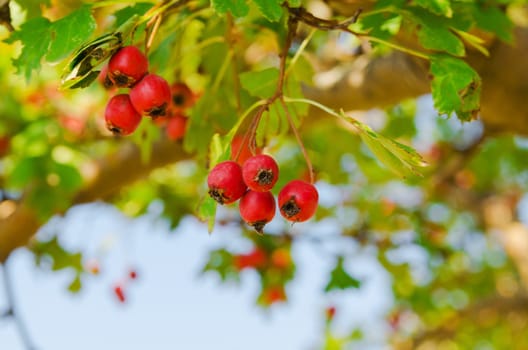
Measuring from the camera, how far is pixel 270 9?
1.21m

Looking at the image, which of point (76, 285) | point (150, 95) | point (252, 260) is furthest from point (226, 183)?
point (76, 285)

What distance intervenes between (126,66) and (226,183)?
11.4 inches

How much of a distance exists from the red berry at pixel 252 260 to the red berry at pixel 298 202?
248 centimetres

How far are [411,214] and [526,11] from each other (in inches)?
65.8

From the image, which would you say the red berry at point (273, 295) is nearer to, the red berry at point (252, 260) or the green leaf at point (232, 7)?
the red berry at point (252, 260)

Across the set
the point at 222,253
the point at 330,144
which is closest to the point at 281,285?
the point at 222,253

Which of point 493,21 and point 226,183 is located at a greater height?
point 226,183

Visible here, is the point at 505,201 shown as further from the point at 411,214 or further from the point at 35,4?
the point at 35,4

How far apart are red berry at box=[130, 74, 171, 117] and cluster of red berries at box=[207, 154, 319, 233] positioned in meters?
0.17

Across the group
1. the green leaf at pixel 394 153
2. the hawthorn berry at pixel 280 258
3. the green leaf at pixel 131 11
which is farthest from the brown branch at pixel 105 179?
the green leaf at pixel 394 153

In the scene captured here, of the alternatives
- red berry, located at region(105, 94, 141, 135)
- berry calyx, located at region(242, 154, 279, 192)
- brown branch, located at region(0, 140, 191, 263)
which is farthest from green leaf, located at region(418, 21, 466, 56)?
brown branch, located at region(0, 140, 191, 263)

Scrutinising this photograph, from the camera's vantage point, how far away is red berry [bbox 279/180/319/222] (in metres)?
1.14

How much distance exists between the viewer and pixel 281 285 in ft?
12.0

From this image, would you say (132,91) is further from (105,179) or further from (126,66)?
(105,179)
